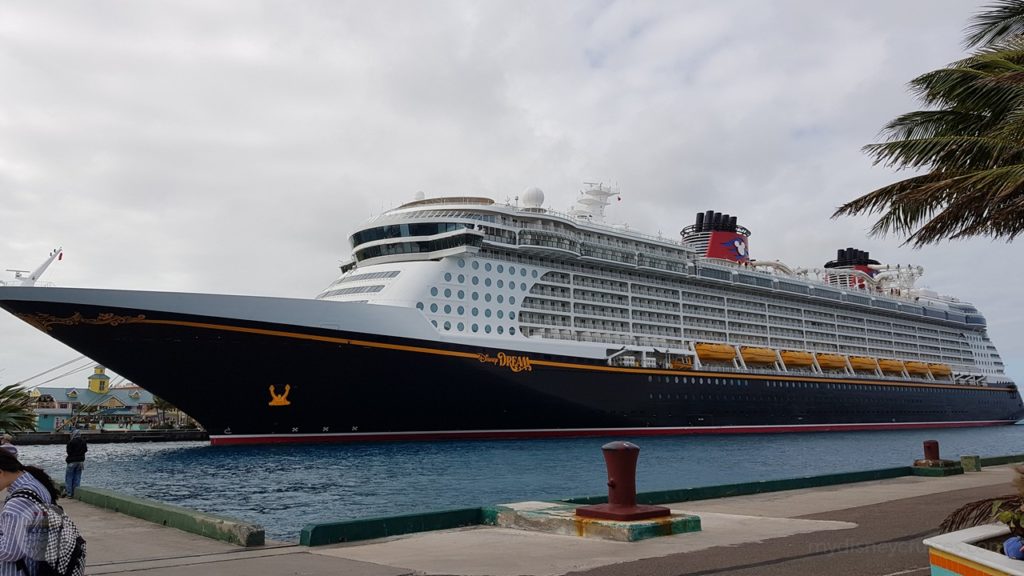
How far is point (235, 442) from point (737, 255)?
37.3m

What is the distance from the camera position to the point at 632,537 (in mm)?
7230

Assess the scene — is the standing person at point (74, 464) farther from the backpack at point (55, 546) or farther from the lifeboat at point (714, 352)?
the lifeboat at point (714, 352)

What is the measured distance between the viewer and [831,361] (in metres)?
48.6

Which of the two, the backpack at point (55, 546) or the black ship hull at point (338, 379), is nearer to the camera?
the backpack at point (55, 546)

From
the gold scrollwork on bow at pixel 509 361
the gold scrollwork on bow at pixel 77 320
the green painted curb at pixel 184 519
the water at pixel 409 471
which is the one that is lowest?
the water at pixel 409 471

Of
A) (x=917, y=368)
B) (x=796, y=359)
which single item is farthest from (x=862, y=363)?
(x=796, y=359)

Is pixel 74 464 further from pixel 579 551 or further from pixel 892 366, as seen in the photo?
pixel 892 366

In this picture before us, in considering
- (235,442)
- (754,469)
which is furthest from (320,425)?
(754,469)

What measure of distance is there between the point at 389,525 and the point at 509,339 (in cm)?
2238

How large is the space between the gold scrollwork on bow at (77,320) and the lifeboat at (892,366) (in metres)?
49.1

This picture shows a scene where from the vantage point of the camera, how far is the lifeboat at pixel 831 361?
48.2 m

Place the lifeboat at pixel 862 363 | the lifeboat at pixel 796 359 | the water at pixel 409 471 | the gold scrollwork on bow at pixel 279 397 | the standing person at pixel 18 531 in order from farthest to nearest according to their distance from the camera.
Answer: the lifeboat at pixel 862 363 → the lifeboat at pixel 796 359 → the gold scrollwork on bow at pixel 279 397 → the water at pixel 409 471 → the standing person at pixel 18 531

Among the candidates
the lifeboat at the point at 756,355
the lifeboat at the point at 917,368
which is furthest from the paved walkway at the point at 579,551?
the lifeboat at the point at 917,368

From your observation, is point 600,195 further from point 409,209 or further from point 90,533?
point 90,533
